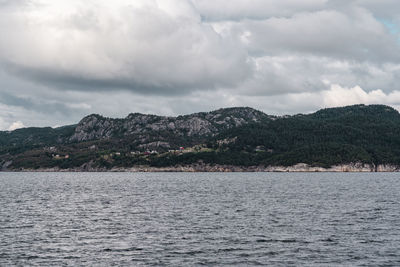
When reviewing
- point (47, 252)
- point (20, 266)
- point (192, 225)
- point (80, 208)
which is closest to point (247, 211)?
point (192, 225)

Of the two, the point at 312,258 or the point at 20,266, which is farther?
the point at 312,258

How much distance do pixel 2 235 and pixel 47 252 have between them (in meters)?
15.9

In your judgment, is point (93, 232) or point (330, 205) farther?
point (330, 205)

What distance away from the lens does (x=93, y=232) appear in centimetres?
6825

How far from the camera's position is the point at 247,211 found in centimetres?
9381

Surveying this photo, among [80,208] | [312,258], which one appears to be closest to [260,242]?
[312,258]

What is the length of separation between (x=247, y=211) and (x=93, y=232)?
127ft

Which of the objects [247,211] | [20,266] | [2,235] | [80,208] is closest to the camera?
[20,266]

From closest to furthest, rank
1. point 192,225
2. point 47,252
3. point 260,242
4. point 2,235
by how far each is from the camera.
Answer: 1. point 47,252
2. point 260,242
3. point 2,235
4. point 192,225

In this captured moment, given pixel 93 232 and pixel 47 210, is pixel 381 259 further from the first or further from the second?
pixel 47 210

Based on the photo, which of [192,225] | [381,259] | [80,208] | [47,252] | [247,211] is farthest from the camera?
[80,208]

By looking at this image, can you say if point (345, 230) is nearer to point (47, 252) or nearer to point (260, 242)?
point (260, 242)

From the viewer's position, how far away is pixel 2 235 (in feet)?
212

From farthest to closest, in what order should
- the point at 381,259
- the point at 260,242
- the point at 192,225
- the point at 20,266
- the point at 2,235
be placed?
the point at 192,225 → the point at 2,235 → the point at 260,242 → the point at 381,259 → the point at 20,266
